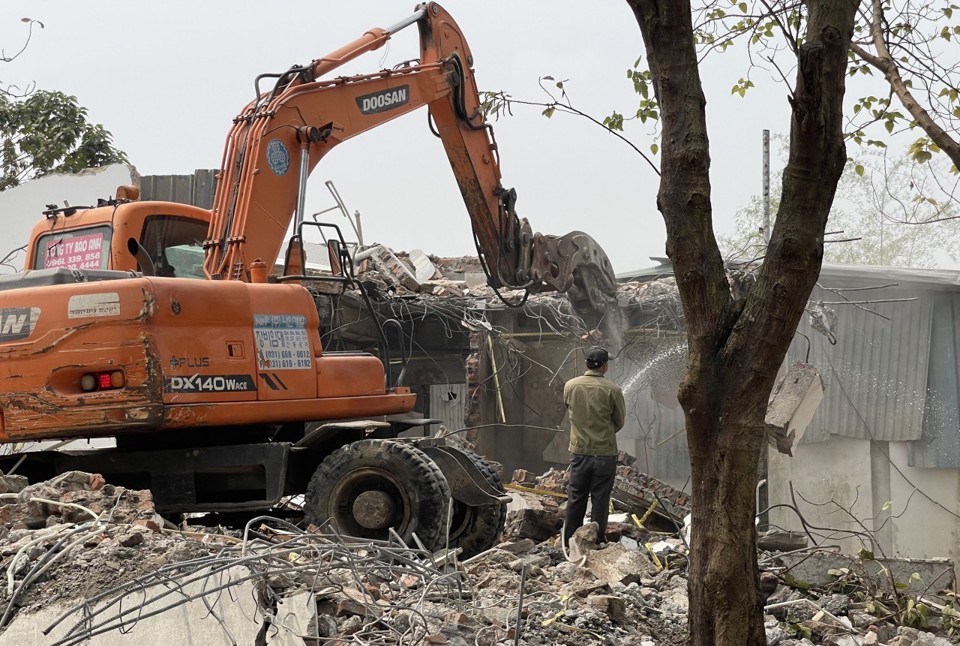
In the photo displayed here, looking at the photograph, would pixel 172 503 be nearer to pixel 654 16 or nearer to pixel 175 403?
pixel 175 403

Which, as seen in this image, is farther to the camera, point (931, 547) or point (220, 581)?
point (931, 547)

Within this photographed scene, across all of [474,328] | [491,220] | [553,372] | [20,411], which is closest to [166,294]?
[20,411]

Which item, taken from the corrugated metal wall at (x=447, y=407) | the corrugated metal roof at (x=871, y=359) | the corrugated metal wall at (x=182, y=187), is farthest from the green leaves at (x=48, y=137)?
the corrugated metal roof at (x=871, y=359)

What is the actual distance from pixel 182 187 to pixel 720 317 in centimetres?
1377

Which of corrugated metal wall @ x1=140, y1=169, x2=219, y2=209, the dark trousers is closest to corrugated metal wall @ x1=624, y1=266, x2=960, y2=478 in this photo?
the dark trousers

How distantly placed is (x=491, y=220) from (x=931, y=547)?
20.7 ft

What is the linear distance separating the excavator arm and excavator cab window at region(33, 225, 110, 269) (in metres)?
0.85

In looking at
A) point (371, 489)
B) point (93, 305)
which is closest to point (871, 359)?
point (371, 489)

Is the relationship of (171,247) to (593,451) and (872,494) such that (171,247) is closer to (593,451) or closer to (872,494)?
(593,451)

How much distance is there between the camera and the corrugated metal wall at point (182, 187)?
1681 cm

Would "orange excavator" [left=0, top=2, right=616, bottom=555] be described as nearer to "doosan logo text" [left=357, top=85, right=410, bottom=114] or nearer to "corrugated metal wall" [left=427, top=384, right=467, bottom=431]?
"doosan logo text" [left=357, top=85, right=410, bottom=114]

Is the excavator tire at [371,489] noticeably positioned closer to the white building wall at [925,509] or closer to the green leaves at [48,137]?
the white building wall at [925,509]

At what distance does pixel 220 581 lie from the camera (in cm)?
493

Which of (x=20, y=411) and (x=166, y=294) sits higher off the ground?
(x=166, y=294)
